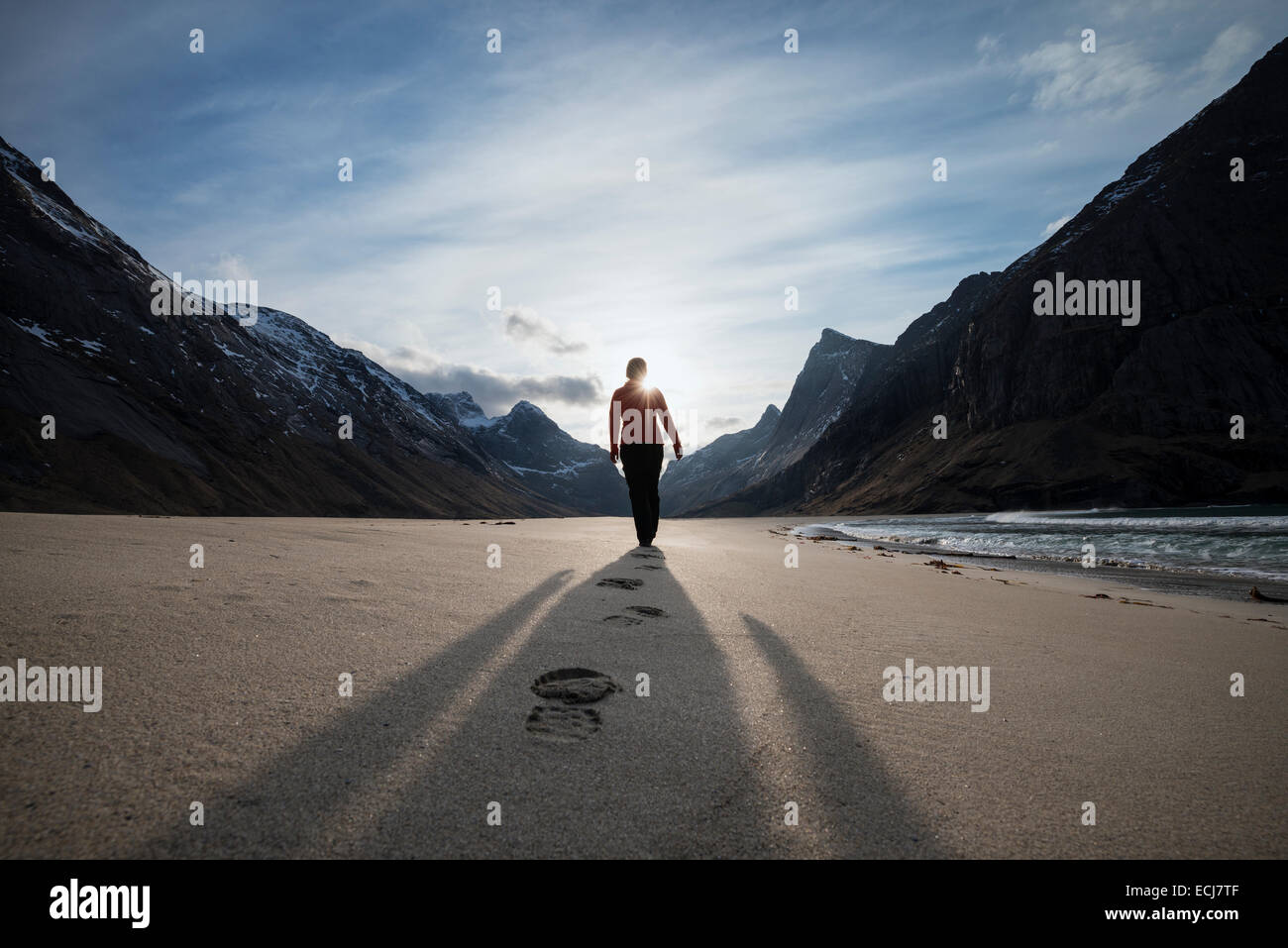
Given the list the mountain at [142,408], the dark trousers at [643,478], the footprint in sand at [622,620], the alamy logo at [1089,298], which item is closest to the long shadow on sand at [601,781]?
the footprint in sand at [622,620]

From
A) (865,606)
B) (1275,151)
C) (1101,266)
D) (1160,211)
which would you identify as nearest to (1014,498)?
(1101,266)

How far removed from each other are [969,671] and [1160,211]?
5976 inches

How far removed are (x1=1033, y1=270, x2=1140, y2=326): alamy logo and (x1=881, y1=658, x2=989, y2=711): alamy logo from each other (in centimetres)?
13656

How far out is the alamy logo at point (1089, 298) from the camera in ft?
343

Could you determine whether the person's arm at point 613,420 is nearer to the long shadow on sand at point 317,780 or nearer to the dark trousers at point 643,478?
the dark trousers at point 643,478

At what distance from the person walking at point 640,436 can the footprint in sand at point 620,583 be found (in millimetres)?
4137

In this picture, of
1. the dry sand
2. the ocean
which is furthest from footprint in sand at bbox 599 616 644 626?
the ocean

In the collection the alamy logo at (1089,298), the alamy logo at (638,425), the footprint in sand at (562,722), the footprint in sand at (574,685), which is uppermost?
the alamy logo at (1089,298)

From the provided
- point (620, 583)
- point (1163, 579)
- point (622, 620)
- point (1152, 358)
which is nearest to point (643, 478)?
point (620, 583)

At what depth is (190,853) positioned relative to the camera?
4.64ft

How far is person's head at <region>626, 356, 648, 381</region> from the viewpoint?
10531mm
